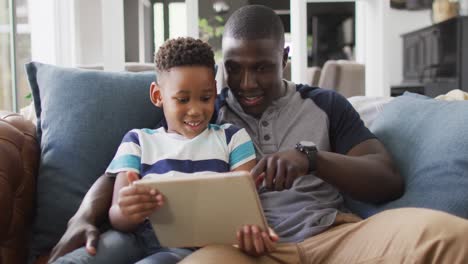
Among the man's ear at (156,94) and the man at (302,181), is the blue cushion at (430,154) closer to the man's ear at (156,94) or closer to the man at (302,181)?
the man at (302,181)

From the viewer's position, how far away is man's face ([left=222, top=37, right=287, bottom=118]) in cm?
135

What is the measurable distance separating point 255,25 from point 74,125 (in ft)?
1.79

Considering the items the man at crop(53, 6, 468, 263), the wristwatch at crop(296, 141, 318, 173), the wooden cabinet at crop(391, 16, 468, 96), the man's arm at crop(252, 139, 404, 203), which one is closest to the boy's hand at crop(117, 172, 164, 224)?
the man at crop(53, 6, 468, 263)

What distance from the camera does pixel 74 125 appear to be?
1.46 metres

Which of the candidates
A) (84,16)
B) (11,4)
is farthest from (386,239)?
(84,16)

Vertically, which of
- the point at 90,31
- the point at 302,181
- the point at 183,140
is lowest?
the point at 302,181

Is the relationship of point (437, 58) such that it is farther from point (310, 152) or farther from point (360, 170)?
point (310, 152)

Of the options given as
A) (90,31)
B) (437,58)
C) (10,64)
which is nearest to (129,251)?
(10,64)

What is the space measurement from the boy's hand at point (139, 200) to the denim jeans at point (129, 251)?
0.14 metres

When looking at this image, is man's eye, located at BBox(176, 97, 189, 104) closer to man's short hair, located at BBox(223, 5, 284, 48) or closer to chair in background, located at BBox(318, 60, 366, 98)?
man's short hair, located at BBox(223, 5, 284, 48)

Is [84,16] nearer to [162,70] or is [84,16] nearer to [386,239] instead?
[162,70]

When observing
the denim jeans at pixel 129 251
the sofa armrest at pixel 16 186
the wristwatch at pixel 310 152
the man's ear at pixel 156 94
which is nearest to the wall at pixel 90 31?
the sofa armrest at pixel 16 186

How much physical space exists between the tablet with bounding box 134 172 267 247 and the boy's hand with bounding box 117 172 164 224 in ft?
0.05

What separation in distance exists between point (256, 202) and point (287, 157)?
0.58 ft
